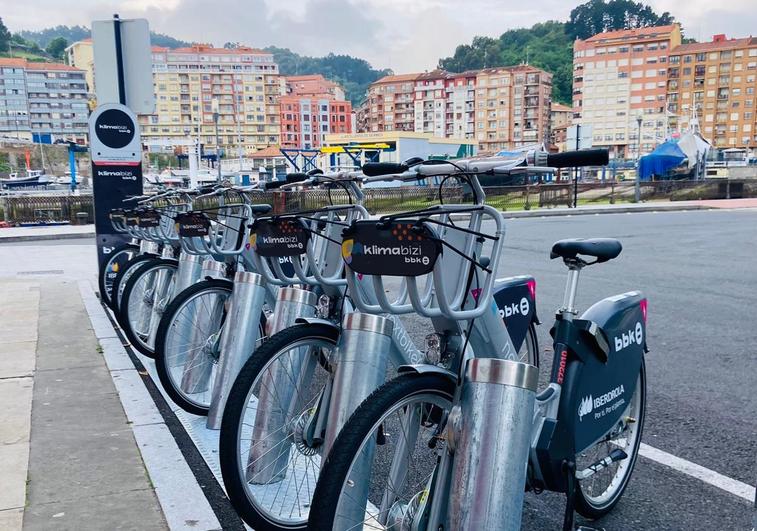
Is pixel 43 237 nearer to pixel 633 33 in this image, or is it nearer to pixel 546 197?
pixel 546 197

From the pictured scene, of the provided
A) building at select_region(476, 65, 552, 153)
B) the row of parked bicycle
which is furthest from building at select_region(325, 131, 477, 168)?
building at select_region(476, 65, 552, 153)

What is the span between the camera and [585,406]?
270 cm

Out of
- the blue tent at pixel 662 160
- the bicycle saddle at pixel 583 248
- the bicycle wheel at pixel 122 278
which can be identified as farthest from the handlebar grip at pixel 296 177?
the blue tent at pixel 662 160

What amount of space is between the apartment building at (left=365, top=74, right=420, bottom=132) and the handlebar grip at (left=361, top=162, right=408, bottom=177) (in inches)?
5611

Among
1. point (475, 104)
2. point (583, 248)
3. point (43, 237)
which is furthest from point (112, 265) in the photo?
point (475, 104)

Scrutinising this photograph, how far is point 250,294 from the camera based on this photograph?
371cm

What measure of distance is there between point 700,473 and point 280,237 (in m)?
2.26

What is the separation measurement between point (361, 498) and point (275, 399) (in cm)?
86

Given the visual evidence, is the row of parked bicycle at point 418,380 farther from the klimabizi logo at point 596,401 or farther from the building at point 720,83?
the building at point 720,83

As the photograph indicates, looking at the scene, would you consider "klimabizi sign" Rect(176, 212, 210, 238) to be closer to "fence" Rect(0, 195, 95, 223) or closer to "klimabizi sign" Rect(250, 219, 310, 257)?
"klimabizi sign" Rect(250, 219, 310, 257)

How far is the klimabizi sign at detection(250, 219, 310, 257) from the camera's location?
3.11 meters

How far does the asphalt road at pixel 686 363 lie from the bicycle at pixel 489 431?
9.7 inches

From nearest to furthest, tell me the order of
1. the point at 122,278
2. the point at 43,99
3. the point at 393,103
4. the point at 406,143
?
the point at 122,278, the point at 406,143, the point at 393,103, the point at 43,99

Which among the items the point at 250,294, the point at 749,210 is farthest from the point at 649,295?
the point at 749,210
